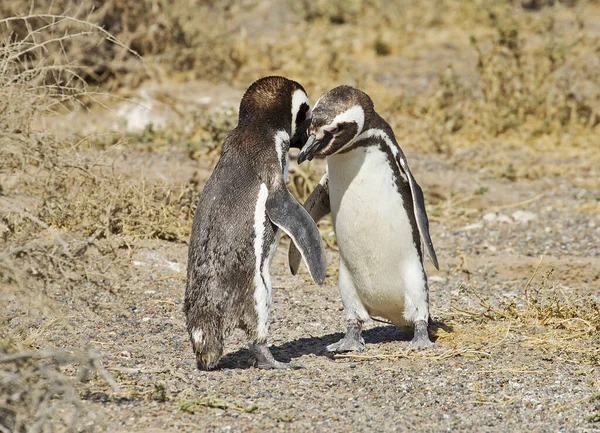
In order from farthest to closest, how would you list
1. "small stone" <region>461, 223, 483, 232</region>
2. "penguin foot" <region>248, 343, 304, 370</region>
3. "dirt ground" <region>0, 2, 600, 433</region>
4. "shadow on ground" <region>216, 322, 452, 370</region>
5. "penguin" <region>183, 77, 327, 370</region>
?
"small stone" <region>461, 223, 483, 232</region>, "shadow on ground" <region>216, 322, 452, 370</region>, "penguin foot" <region>248, 343, 304, 370</region>, "penguin" <region>183, 77, 327, 370</region>, "dirt ground" <region>0, 2, 600, 433</region>

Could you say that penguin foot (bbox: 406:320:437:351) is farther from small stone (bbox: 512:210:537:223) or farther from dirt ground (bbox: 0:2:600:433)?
small stone (bbox: 512:210:537:223)

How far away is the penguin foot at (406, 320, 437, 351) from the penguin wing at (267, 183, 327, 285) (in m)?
0.70

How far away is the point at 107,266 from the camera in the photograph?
4.06 meters

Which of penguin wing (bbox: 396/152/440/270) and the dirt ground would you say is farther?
penguin wing (bbox: 396/152/440/270)

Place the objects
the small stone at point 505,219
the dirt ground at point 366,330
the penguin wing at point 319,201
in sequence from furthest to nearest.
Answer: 1. the small stone at point 505,219
2. the penguin wing at point 319,201
3. the dirt ground at point 366,330

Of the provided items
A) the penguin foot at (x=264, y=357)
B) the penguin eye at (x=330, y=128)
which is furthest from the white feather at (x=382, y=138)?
the penguin foot at (x=264, y=357)

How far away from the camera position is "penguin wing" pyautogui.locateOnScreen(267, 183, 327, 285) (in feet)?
15.0

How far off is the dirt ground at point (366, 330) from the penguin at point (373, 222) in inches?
8.5

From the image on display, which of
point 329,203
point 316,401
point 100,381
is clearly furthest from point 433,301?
point 100,381

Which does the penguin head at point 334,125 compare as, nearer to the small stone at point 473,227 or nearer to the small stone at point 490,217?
the small stone at point 473,227

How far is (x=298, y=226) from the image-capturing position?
15.0ft

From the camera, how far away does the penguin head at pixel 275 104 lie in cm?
487

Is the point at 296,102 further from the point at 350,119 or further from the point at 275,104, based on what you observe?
the point at 350,119

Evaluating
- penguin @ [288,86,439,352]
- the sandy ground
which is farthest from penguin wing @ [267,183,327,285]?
the sandy ground
